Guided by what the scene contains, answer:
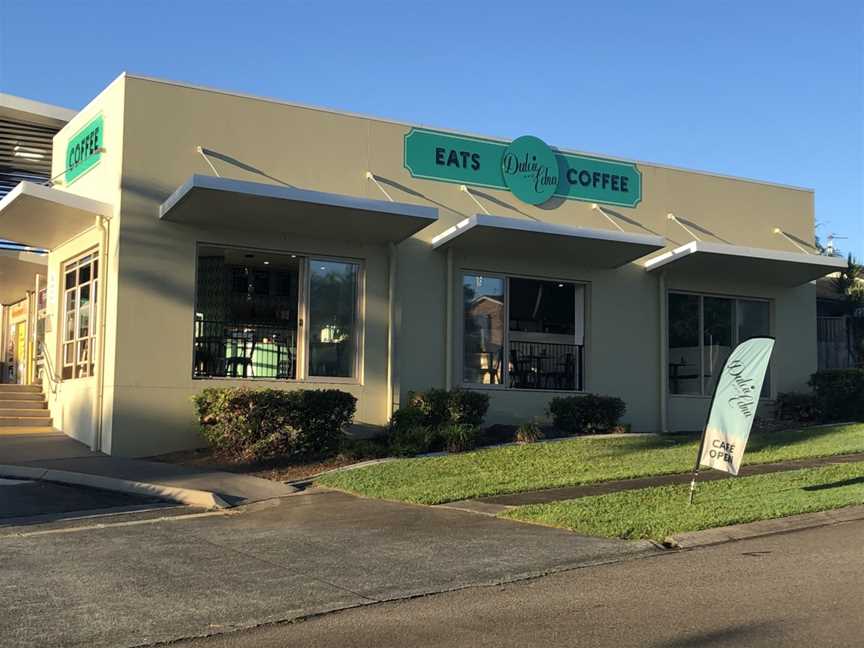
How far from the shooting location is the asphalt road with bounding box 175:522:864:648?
606 cm

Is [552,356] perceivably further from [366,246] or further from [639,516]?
[639,516]

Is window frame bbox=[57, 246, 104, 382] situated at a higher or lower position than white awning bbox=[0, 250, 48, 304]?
lower

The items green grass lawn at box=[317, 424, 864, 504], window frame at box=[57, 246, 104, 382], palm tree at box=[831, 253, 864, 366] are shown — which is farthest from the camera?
palm tree at box=[831, 253, 864, 366]

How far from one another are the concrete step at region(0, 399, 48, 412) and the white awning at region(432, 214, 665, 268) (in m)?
8.45

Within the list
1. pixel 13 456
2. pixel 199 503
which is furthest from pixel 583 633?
pixel 13 456

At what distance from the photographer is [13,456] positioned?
1405 cm

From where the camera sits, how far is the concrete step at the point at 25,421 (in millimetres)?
17625

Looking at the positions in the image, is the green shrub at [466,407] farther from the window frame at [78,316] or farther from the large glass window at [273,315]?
the window frame at [78,316]

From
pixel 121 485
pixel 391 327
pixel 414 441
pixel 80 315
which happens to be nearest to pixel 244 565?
pixel 121 485

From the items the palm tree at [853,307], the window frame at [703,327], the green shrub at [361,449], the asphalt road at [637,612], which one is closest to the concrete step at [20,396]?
the green shrub at [361,449]

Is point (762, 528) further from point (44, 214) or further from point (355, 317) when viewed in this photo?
point (44, 214)

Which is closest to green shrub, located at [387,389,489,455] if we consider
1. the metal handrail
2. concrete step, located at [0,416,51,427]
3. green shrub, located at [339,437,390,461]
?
green shrub, located at [339,437,390,461]

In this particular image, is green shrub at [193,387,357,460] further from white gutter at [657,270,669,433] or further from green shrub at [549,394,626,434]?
white gutter at [657,270,669,433]

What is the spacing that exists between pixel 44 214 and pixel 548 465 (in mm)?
9455
